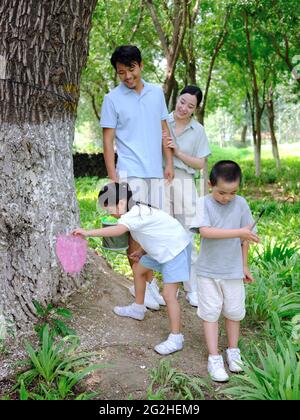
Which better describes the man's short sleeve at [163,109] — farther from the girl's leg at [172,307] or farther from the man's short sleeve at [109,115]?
the girl's leg at [172,307]

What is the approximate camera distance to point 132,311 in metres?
3.57

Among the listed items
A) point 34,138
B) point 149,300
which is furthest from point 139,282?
point 34,138

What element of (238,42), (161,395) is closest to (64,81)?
(161,395)

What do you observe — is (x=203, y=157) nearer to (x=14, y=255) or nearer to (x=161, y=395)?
(x=14, y=255)

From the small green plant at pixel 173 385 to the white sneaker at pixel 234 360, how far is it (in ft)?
0.85

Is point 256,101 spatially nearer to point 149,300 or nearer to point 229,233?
point 149,300

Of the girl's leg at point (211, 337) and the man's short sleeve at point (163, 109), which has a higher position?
the man's short sleeve at point (163, 109)

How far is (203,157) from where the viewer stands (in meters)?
4.01

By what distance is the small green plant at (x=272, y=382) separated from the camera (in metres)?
2.65

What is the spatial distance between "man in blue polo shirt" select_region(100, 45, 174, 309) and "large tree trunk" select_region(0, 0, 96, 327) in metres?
0.30

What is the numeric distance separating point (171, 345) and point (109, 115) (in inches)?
61.5

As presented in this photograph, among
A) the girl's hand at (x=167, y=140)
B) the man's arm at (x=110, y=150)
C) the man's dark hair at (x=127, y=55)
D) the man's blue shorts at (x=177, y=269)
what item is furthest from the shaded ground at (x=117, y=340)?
the man's dark hair at (x=127, y=55)

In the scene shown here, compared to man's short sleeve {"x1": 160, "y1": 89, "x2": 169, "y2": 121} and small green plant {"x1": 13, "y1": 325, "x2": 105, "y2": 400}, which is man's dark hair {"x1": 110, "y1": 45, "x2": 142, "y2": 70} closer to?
man's short sleeve {"x1": 160, "y1": 89, "x2": 169, "y2": 121}

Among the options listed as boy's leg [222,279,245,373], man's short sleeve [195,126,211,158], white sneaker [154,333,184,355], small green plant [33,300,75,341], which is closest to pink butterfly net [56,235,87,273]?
small green plant [33,300,75,341]
